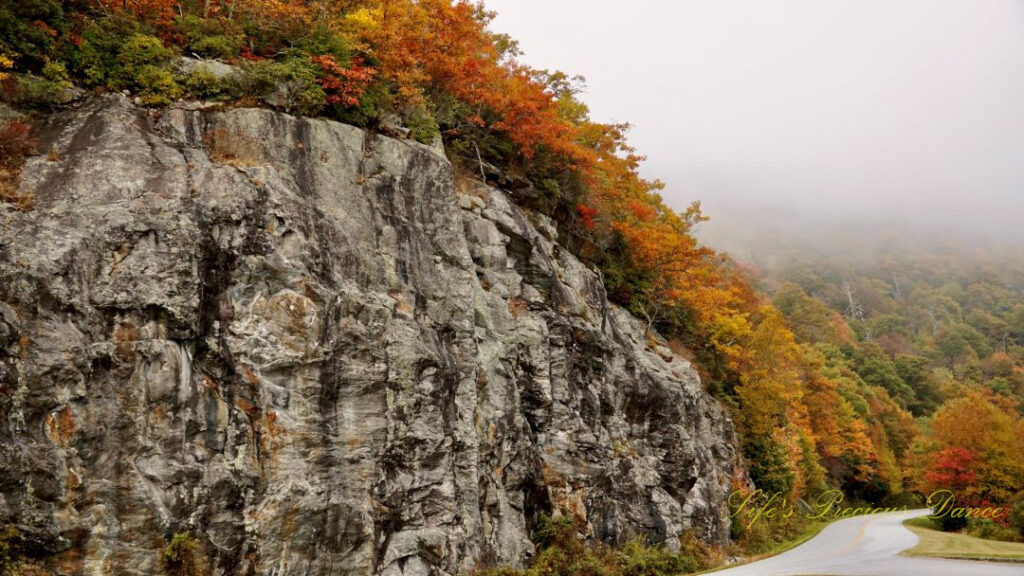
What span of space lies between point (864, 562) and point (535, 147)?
674 inches

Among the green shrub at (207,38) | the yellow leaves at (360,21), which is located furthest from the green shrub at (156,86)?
the yellow leaves at (360,21)

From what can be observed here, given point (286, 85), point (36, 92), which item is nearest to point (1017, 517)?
point (286, 85)

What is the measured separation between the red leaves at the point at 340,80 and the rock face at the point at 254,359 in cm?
75

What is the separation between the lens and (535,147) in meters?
23.5

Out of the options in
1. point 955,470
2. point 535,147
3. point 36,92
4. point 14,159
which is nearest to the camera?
point 14,159

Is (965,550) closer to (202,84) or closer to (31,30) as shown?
(202,84)

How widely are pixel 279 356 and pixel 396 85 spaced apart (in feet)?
30.2

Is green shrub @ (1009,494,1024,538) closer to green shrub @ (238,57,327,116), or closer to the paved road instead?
the paved road

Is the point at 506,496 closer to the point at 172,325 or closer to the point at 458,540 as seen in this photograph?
the point at 458,540

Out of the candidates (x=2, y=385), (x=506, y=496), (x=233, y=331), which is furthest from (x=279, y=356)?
(x=506, y=496)

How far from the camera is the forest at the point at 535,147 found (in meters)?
13.5

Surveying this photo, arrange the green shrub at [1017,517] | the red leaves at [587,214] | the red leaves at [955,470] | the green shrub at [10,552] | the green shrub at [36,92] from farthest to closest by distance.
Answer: the red leaves at [955,470], the green shrub at [1017,517], the red leaves at [587,214], the green shrub at [36,92], the green shrub at [10,552]

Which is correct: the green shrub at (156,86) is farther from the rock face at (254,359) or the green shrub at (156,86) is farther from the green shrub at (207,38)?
the green shrub at (207,38)

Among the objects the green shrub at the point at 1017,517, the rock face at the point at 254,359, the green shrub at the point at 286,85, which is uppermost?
the green shrub at the point at 286,85
